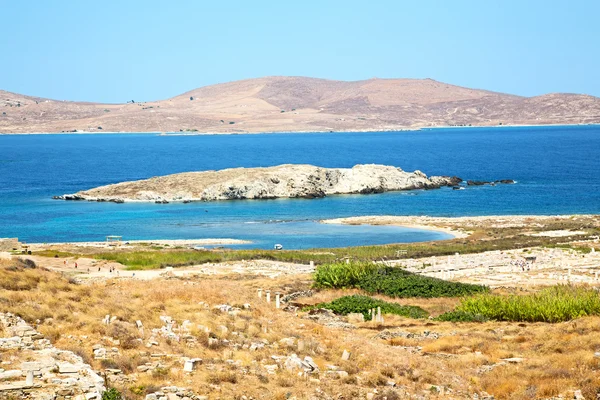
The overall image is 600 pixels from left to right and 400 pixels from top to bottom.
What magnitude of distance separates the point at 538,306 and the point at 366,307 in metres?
6.26

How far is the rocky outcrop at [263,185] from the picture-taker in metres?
102

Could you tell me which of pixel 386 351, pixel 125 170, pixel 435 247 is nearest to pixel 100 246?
pixel 435 247

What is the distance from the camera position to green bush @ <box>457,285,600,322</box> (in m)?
24.3

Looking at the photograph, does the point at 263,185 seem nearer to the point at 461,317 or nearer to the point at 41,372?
the point at 461,317

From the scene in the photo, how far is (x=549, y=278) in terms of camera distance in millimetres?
37219

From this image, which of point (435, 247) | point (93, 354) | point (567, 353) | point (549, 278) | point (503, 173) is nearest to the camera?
point (93, 354)

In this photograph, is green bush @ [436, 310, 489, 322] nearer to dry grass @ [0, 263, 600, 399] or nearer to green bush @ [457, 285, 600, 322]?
green bush @ [457, 285, 600, 322]

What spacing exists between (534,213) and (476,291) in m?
54.0

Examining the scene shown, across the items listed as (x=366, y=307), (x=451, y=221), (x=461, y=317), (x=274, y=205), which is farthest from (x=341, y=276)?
(x=274, y=205)

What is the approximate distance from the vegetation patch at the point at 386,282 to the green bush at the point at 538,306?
5.09m

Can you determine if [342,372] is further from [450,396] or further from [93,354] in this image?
[93,354]

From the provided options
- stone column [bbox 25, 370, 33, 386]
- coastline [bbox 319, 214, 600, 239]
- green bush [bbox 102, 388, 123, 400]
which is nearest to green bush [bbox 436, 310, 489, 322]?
green bush [bbox 102, 388, 123, 400]

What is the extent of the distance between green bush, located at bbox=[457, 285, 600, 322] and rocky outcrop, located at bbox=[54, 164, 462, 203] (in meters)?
76.8

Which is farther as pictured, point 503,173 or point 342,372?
point 503,173
